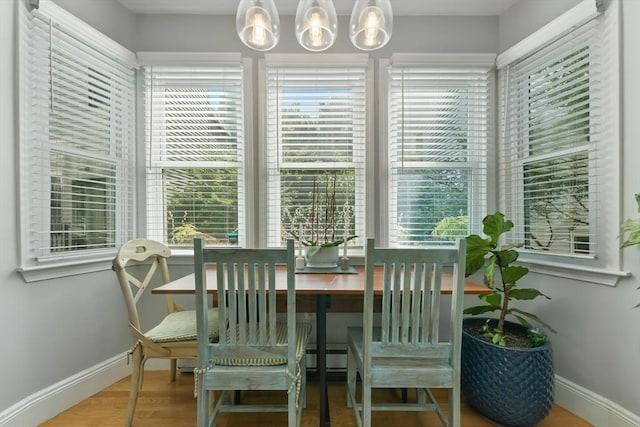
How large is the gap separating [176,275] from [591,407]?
111 inches

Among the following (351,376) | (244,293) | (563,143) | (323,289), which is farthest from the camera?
(563,143)

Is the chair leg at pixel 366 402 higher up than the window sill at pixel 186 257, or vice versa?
the window sill at pixel 186 257

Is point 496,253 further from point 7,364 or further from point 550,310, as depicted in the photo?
point 7,364

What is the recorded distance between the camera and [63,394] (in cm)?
185

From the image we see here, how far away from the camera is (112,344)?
7.15 feet

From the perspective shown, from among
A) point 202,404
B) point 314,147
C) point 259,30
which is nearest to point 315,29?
point 259,30

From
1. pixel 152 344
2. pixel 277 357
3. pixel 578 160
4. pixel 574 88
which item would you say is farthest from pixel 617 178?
pixel 152 344

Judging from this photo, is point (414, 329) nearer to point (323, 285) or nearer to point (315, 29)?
point (323, 285)

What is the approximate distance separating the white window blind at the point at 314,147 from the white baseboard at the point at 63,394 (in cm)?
140

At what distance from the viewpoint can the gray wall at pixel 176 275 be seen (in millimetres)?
1604

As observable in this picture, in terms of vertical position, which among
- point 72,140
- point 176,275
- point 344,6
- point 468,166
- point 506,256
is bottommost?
point 176,275

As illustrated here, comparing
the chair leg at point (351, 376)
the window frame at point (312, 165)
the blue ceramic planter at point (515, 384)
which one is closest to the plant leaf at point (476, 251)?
the blue ceramic planter at point (515, 384)

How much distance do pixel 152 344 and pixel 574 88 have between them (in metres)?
2.89

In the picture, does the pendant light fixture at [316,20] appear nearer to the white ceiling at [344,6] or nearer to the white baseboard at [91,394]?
the white ceiling at [344,6]
